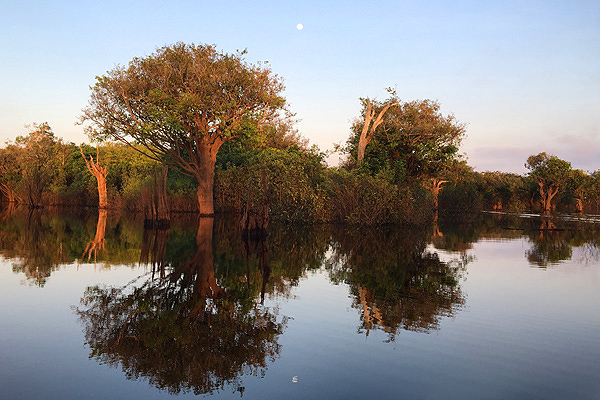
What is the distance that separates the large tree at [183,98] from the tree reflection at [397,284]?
55.1 ft

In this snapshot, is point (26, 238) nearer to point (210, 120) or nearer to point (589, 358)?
point (210, 120)

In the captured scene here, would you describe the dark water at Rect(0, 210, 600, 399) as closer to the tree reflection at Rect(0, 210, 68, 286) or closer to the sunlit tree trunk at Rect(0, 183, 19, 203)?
the tree reflection at Rect(0, 210, 68, 286)

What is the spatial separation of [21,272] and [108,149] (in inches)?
1909

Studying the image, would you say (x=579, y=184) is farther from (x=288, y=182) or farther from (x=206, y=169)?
(x=206, y=169)

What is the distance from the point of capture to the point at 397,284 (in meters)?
10.8

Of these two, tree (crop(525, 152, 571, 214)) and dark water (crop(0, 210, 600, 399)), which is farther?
tree (crop(525, 152, 571, 214))

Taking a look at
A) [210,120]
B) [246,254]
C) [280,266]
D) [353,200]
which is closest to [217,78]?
[210,120]

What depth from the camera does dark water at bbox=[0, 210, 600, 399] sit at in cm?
509

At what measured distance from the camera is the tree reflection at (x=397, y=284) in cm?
788

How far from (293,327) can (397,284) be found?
4.27m

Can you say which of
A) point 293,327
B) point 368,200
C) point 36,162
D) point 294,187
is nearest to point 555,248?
point 368,200

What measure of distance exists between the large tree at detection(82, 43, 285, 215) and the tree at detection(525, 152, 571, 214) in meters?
54.9

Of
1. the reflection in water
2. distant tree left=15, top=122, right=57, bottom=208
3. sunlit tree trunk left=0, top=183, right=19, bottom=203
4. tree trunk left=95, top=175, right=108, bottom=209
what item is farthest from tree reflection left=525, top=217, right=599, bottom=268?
sunlit tree trunk left=0, top=183, right=19, bottom=203

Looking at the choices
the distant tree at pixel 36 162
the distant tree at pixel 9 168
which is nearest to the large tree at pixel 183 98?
the distant tree at pixel 36 162
